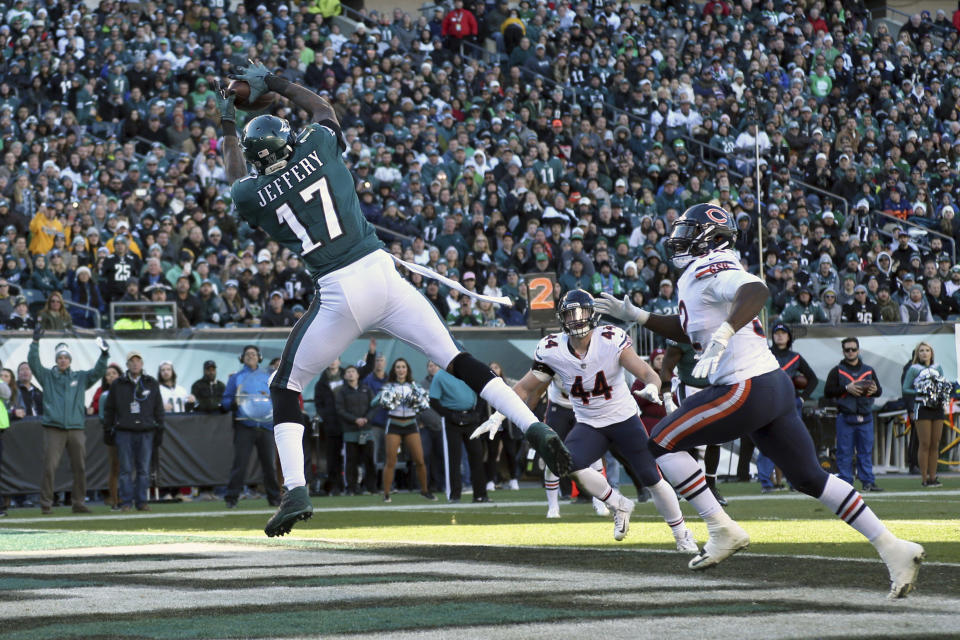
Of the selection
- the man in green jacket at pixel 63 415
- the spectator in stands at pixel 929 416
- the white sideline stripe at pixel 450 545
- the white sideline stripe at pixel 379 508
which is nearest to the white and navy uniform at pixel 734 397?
the white sideline stripe at pixel 450 545

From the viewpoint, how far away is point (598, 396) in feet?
36.4

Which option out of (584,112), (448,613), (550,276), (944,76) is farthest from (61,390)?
(944,76)

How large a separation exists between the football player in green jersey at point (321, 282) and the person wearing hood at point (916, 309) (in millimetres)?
16212

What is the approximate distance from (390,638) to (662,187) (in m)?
20.9

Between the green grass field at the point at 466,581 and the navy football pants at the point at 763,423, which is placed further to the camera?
the navy football pants at the point at 763,423

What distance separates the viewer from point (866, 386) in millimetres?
17578

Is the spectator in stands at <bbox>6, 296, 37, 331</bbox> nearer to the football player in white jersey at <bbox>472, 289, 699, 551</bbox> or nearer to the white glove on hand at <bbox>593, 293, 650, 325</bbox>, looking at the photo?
the football player in white jersey at <bbox>472, 289, 699, 551</bbox>

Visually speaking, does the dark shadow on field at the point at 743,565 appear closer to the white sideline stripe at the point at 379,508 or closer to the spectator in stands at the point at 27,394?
the white sideline stripe at the point at 379,508

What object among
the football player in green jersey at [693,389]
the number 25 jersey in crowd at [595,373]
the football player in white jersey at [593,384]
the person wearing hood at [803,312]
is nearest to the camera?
the football player in white jersey at [593,384]

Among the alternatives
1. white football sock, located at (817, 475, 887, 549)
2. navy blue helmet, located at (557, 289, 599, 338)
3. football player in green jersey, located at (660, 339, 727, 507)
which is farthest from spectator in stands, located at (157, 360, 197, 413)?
white football sock, located at (817, 475, 887, 549)

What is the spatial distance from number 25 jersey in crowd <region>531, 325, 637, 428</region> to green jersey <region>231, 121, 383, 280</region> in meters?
3.80

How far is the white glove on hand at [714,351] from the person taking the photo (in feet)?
23.9

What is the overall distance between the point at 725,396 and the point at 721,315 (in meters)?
0.51

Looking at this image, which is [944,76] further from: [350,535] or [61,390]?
[350,535]
